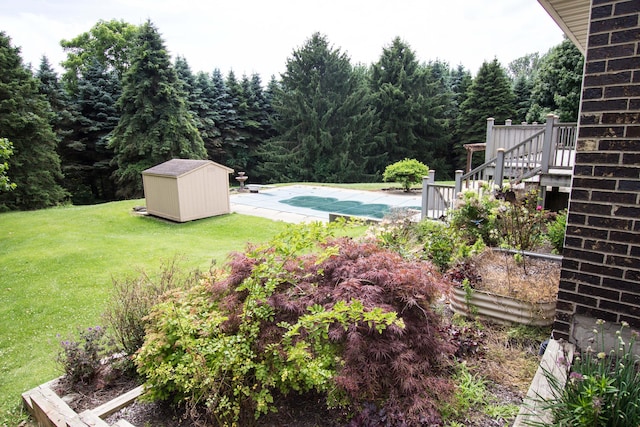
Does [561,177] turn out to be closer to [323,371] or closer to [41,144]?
[323,371]

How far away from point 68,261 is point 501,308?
7.77 m

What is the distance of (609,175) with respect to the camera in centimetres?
220

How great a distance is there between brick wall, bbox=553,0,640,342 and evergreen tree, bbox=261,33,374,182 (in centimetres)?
2232

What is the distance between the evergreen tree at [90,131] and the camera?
2111 cm

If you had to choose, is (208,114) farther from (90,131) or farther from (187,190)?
(187,190)

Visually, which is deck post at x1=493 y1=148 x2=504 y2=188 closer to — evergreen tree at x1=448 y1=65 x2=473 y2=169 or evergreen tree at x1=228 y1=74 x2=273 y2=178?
evergreen tree at x1=448 y1=65 x2=473 y2=169

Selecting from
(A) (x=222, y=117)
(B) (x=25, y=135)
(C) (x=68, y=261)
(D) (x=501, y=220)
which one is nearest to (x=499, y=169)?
(D) (x=501, y=220)

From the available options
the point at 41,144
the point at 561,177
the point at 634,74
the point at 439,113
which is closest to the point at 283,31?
the point at 439,113

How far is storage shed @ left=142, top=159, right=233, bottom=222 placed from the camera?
10492 millimetres

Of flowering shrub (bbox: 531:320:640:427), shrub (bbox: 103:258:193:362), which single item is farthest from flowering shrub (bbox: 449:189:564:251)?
shrub (bbox: 103:258:193:362)

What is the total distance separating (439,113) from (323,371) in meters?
25.9

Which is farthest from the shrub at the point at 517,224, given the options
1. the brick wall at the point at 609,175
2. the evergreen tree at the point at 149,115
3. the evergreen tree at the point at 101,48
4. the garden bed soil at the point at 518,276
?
the evergreen tree at the point at 101,48

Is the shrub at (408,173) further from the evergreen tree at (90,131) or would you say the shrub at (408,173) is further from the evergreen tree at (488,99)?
the evergreen tree at (90,131)

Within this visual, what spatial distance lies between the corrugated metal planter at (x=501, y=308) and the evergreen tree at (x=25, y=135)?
1755 centimetres
